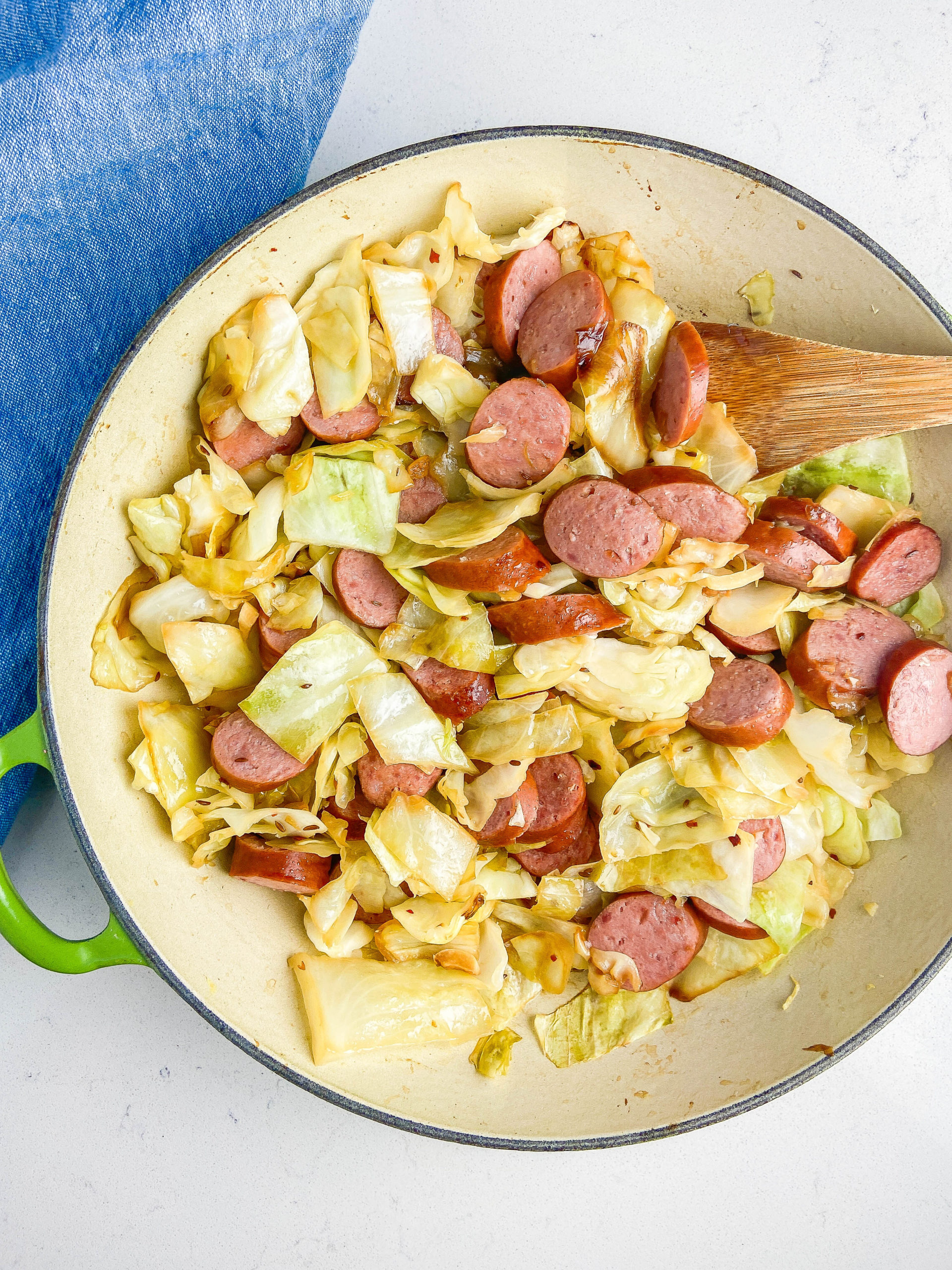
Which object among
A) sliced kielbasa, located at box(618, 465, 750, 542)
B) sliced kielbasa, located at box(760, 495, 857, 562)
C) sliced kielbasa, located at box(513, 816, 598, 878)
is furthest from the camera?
sliced kielbasa, located at box(513, 816, 598, 878)

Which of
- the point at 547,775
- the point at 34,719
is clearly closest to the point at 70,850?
the point at 34,719

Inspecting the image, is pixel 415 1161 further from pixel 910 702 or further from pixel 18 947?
pixel 910 702

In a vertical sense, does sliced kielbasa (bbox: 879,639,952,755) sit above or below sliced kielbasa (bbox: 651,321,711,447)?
below

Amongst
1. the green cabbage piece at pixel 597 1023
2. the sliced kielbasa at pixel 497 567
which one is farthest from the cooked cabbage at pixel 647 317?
the green cabbage piece at pixel 597 1023

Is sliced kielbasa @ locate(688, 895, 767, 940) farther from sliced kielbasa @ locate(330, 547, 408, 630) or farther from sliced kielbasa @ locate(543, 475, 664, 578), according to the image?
sliced kielbasa @ locate(330, 547, 408, 630)

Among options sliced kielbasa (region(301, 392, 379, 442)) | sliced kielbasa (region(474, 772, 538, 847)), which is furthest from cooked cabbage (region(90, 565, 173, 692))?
sliced kielbasa (region(474, 772, 538, 847))

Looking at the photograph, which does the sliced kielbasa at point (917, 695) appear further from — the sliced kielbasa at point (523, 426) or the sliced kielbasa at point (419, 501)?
the sliced kielbasa at point (419, 501)
